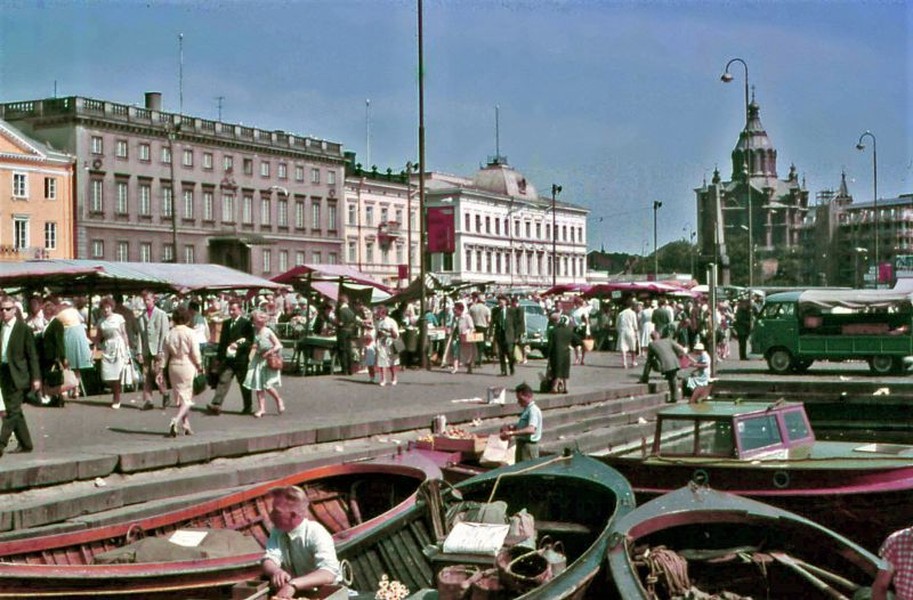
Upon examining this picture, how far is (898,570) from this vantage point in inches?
255

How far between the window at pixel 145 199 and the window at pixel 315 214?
1719 centimetres

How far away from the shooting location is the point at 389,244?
98.0 meters

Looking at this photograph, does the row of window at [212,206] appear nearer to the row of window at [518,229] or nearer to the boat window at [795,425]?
the row of window at [518,229]

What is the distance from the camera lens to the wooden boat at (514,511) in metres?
9.22

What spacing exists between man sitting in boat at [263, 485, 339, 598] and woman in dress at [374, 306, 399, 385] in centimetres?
1837

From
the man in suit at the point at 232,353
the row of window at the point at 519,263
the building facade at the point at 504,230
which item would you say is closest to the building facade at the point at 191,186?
the building facade at the point at 504,230

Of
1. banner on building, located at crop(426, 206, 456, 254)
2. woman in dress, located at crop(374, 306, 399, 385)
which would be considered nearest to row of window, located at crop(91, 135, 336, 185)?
banner on building, located at crop(426, 206, 456, 254)

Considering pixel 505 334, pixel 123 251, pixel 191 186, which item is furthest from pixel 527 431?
pixel 191 186

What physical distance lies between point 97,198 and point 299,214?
20.2 meters

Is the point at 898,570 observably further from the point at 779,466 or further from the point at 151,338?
the point at 151,338

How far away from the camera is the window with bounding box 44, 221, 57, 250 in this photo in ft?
226

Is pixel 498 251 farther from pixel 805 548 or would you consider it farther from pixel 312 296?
pixel 805 548

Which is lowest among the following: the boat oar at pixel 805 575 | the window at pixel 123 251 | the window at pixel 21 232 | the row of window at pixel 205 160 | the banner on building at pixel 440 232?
the boat oar at pixel 805 575

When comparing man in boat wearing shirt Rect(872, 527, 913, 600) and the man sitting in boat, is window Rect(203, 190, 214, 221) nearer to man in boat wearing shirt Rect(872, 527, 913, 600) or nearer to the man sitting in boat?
the man sitting in boat
